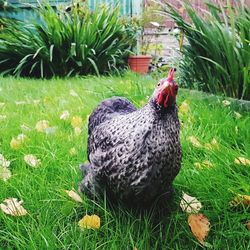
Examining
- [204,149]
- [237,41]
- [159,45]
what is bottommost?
[159,45]

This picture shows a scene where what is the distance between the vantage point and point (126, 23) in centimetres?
660

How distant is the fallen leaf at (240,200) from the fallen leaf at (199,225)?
0.13 m

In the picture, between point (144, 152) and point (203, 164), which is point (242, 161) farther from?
point (144, 152)

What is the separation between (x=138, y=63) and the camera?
6574 millimetres

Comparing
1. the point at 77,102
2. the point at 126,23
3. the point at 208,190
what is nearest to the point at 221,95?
the point at 77,102

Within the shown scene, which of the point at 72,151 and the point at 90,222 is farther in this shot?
the point at 72,151

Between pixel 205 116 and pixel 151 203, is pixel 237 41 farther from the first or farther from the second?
pixel 151 203

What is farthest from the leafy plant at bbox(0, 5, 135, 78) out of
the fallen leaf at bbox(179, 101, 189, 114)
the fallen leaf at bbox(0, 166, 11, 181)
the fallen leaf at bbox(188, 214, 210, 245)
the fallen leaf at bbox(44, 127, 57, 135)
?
the fallen leaf at bbox(188, 214, 210, 245)

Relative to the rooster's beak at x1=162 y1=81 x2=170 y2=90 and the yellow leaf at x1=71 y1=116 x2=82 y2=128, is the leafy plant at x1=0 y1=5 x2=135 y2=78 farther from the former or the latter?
the rooster's beak at x1=162 y1=81 x2=170 y2=90

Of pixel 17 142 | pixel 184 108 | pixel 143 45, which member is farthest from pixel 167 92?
pixel 143 45

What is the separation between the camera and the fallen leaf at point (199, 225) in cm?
124

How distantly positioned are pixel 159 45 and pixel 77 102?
4976mm

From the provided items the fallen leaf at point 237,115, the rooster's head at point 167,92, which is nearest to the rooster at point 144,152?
the rooster's head at point 167,92

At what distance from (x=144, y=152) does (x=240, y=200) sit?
1.43 ft
